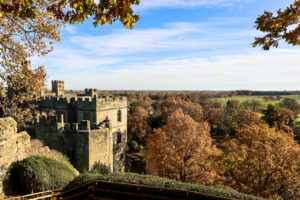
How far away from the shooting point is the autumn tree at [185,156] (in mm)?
19875

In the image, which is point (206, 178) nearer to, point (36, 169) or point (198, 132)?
point (198, 132)

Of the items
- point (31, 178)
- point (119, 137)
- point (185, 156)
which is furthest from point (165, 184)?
point (119, 137)

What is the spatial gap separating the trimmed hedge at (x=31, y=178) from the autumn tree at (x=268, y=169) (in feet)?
44.1

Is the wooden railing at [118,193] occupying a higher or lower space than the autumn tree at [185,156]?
higher

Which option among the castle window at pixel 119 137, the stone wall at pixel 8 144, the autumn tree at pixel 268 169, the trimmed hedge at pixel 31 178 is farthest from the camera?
the castle window at pixel 119 137

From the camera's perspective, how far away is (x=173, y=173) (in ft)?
67.8

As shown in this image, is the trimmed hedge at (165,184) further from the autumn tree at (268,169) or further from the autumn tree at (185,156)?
the autumn tree at (185,156)

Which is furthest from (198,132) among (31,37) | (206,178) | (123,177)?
(31,37)

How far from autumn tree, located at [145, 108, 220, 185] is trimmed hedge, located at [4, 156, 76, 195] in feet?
39.4

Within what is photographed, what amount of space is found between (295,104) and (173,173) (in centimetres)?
4659

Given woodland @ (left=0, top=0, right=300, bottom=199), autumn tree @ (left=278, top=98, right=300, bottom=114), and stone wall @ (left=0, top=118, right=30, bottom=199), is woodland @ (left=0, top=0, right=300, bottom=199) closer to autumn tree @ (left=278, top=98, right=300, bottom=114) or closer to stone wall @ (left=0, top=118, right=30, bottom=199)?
stone wall @ (left=0, top=118, right=30, bottom=199)

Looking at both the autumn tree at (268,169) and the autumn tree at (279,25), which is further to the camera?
the autumn tree at (268,169)

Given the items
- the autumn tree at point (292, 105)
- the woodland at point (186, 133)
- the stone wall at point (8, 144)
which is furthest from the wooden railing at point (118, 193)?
the autumn tree at point (292, 105)

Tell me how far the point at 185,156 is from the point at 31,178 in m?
15.1
